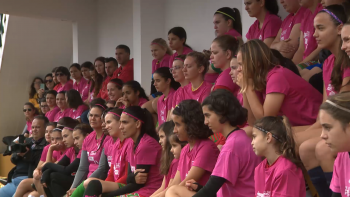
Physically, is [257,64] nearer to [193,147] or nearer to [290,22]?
[193,147]

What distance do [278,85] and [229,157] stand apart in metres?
0.53

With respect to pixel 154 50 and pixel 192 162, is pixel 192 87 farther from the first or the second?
pixel 154 50

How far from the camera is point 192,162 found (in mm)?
2928

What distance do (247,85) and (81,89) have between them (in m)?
4.94

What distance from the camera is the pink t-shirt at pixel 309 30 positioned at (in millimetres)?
3520

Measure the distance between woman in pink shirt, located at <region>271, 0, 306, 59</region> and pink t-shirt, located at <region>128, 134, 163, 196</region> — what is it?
1.32 metres

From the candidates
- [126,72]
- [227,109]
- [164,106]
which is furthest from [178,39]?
[227,109]

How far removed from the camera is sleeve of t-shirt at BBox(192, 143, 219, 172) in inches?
111

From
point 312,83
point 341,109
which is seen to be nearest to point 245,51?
point 312,83

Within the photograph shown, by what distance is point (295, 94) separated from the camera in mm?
2678

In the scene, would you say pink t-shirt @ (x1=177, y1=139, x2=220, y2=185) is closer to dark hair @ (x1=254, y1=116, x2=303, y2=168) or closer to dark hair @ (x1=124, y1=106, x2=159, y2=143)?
dark hair @ (x1=254, y1=116, x2=303, y2=168)

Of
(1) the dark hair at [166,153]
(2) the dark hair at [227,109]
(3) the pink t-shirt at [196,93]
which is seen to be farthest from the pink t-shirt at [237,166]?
(3) the pink t-shirt at [196,93]

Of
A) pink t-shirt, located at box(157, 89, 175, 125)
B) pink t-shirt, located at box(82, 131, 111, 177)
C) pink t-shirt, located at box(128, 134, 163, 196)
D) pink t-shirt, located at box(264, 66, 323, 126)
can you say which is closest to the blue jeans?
pink t-shirt, located at box(82, 131, 111, 177)

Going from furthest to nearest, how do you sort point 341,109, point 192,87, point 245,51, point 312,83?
1. point 192,87
2. point 312,83
3. point 245,51
4. point 341,109
